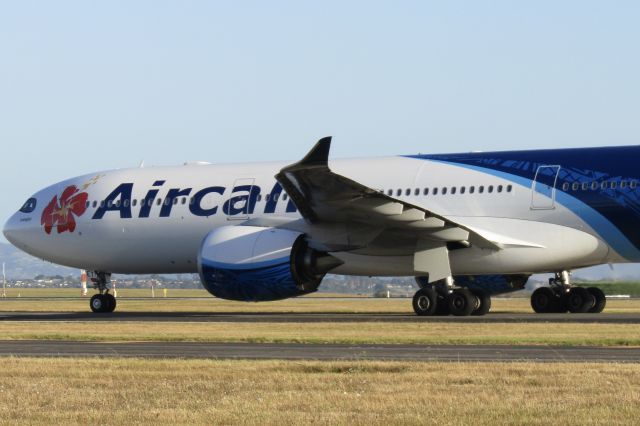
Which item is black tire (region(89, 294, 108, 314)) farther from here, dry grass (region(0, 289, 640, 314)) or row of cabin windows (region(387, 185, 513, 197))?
row of cabin windows (region(387, 185, 513, 197))

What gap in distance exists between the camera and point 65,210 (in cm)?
3816

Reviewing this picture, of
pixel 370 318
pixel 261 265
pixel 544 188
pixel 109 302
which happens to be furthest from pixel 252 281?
pixel 109 302

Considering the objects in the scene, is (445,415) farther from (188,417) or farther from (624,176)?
(624,176)

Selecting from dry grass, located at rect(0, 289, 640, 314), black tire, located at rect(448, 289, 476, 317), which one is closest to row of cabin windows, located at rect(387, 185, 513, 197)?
black tire, located at rect(448, 289, 476, 317)

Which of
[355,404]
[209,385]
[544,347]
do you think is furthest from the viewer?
[544,347]

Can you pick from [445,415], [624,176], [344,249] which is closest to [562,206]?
[624,176]

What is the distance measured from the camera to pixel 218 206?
115 feet

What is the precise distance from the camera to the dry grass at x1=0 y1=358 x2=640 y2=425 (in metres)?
11.7

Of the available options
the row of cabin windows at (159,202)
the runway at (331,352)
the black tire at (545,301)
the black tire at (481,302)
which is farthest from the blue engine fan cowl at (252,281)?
the runway at (331,352)

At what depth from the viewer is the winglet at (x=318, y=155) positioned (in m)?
27.1

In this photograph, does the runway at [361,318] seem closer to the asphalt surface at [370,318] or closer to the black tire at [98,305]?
the asphalt surface at [370,318]

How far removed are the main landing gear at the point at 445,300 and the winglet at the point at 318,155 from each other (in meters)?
5.23

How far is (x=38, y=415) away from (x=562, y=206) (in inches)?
801

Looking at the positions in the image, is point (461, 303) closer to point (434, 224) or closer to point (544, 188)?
point (434, 224)
